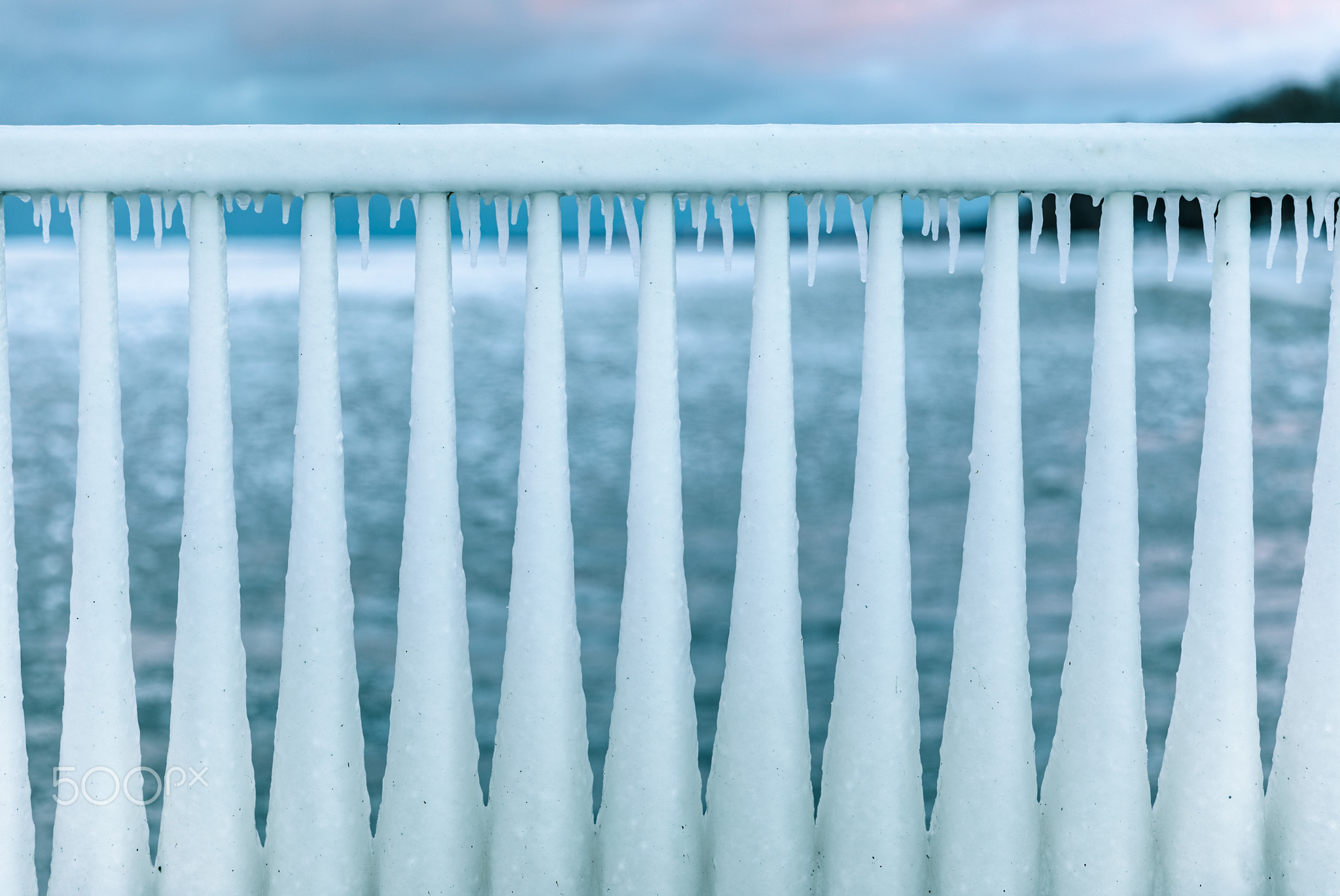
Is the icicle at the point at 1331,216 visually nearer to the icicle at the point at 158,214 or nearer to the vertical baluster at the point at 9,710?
the icicle at the point at 158,214

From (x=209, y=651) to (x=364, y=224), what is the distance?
47 cm

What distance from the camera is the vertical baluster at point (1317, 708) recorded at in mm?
1220

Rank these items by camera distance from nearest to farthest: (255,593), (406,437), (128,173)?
(128,173) < (255,593) < (406,437)

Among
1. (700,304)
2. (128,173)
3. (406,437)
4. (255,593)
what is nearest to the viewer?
(128,173)

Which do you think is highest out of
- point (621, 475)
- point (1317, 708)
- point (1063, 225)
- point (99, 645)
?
point (621, 475)

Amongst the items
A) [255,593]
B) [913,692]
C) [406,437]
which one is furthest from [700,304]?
[913,692]

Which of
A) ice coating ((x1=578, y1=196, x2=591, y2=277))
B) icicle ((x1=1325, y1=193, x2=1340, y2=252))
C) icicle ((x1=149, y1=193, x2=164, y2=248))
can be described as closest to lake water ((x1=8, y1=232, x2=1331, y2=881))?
ice coating ((x1=578, y1=196, x2=591, y2=277))

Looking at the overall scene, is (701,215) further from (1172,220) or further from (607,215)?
(1172,220)

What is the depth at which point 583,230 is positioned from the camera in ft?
3.84

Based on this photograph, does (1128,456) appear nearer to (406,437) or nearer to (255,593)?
(255,593)

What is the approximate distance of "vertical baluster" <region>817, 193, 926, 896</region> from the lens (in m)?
1.16

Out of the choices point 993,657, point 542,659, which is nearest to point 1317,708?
point 993,657

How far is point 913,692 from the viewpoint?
1225 millimetres

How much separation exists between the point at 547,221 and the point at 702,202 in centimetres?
15
